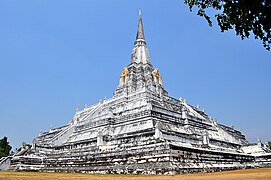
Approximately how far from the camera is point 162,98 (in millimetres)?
34344

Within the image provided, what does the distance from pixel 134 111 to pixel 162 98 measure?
268 inches

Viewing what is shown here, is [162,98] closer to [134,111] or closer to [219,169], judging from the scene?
[134,111]

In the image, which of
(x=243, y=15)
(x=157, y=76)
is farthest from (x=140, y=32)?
(x=243, y=15)

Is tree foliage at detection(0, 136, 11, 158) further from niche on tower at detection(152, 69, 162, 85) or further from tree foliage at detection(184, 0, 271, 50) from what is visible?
tree foliage at detection(184, 0, 271, 50)

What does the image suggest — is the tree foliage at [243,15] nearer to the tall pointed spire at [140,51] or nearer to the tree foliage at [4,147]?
the tall pointed spire at [140,51]

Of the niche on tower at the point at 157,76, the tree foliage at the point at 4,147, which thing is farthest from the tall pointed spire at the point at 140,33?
the tree foliage at the point at 4,147

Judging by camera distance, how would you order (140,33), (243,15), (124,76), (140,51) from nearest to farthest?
(243,15) → (124,76) → (140,51) → (140,33)

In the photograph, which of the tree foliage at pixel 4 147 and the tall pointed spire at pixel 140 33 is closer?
the tree foliage at pixel 4 147

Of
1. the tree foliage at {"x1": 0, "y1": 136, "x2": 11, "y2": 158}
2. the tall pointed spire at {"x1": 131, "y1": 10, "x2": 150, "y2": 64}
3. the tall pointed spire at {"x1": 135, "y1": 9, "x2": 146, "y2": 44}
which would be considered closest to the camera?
the tree foliage at {"x1": 0, "y1": 136, "x2": 11, "y2": 158}

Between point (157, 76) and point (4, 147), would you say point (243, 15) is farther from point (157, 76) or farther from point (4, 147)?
point (4, 147)

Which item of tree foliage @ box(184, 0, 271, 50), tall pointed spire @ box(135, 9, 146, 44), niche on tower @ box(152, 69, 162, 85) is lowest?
tree foliage @ box(184, 0, 271, 50)

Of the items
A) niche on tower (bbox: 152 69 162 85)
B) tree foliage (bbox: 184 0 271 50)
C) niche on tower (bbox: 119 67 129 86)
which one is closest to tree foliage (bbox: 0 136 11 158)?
niche on tower (bbox: 119 67 129 86)

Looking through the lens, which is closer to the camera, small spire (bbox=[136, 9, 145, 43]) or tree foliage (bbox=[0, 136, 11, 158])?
tree foliage (bbox=[0, 136, 11, 158])

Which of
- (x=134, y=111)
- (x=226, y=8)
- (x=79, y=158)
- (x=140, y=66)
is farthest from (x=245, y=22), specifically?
(x=140, y=66)
